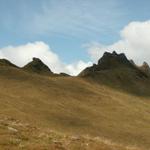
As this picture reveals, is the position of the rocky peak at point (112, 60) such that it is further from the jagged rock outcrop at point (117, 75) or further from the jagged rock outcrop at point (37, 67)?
the jagged rock outcrop at point (37, 67)

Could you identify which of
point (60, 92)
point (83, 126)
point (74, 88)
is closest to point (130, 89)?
point (74, 88)

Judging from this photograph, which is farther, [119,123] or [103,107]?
[103,107]

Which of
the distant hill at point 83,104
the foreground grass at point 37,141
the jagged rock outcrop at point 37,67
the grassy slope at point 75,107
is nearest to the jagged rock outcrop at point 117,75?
the distant hill at point 83,104

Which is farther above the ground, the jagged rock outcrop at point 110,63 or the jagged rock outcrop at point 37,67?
the jagged rock outcrop at point 110,63

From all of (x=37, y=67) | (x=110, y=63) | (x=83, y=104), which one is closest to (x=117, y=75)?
(x=110, y=63)

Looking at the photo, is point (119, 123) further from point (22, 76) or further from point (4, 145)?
point (4, 145)

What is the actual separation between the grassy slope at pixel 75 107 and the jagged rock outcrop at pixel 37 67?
19.4m

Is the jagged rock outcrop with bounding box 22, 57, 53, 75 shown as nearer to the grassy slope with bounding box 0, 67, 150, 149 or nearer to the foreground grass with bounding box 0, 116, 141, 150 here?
the grassy slope with bounding box 0, 67, 150, 149

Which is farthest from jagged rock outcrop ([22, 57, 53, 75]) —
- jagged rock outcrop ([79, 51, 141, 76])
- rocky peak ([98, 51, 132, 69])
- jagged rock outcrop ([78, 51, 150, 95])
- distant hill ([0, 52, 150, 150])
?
rocky peak ([98, 51, 132, 69])

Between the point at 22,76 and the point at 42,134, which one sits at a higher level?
the point at 22,76

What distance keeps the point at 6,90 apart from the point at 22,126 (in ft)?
194

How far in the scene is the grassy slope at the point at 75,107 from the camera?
76294mm

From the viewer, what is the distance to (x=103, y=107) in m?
98.4

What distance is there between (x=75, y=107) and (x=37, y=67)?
169 feet
